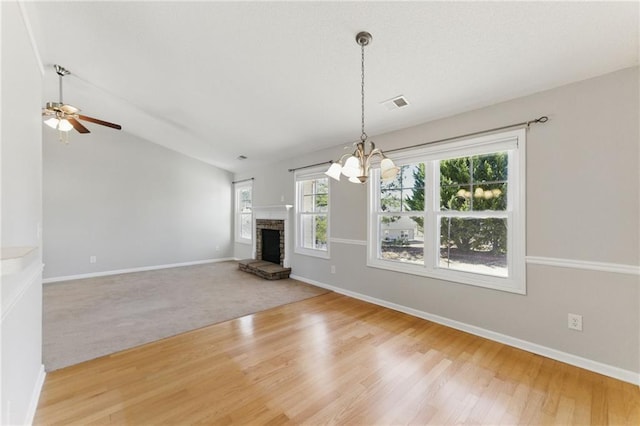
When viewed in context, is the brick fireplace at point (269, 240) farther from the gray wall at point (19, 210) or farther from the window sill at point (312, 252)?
the gray wall at point (19, 210)

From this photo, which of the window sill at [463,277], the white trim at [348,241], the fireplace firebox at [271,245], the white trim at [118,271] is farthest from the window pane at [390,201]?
the white trim at [118,271]

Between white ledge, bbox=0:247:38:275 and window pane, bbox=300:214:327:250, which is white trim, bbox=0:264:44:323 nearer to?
white ledge, bbox=0:247:38:275

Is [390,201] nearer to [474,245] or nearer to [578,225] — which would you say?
[474,245]

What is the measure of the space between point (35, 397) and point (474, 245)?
404 cm

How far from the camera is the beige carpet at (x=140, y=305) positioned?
2766mm

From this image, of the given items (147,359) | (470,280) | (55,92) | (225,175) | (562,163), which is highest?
(55,92)

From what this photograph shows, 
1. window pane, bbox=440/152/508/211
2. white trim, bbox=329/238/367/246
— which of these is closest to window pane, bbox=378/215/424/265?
white trim, bbox=329/238/367/246

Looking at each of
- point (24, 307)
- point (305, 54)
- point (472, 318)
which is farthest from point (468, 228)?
point (24, 307)

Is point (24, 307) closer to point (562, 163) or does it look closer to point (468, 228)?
point (468, 228)

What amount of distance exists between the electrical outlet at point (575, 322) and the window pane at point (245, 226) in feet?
20.9

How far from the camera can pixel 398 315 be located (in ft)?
11.5

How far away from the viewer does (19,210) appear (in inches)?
64.2

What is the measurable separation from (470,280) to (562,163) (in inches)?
56.6

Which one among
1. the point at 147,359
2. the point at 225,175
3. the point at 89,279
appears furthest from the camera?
the point at 225,175
